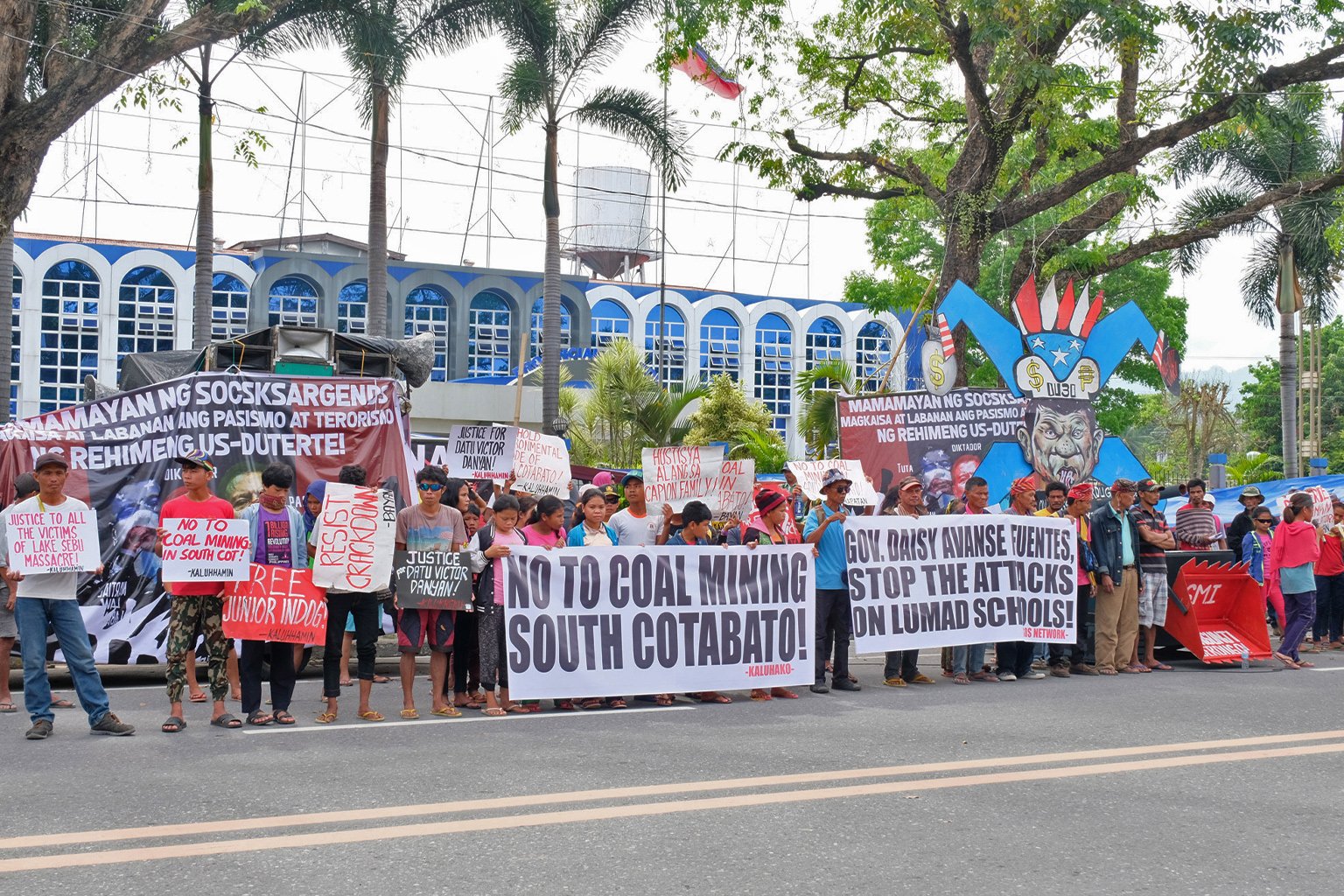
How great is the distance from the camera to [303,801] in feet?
20.8

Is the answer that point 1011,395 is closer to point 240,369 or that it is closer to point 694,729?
point 240,369

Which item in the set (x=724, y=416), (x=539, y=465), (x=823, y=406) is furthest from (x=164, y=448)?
(x=724, y=416)

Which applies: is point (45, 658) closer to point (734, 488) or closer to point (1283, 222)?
point (734, 488)

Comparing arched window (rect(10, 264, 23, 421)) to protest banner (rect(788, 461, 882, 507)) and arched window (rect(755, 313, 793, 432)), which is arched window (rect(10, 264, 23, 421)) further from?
protest banner (rect(788, 461, 882, 507))

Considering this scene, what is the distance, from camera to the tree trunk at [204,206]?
893 inches

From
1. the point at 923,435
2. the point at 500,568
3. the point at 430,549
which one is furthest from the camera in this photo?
the point at 923,435

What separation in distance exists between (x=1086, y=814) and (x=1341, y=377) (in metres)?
70.8

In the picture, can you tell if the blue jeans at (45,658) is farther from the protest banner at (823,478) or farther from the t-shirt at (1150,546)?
the t-shirt at (1150,546)

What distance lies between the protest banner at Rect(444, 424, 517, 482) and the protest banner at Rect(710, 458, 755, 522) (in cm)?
470

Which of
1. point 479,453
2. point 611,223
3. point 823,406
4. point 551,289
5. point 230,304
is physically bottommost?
point 479,453

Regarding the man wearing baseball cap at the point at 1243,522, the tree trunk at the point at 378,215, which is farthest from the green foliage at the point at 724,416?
the man wearing baseball cap at the point at 1243,522

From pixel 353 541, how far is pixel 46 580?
1.84 meters

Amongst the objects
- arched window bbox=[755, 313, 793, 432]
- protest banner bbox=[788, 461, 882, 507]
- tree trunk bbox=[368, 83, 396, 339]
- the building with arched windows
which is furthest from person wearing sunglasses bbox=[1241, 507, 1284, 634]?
arched window bbox=[755, 313, 793, 432]

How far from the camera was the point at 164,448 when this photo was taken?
474 inches
